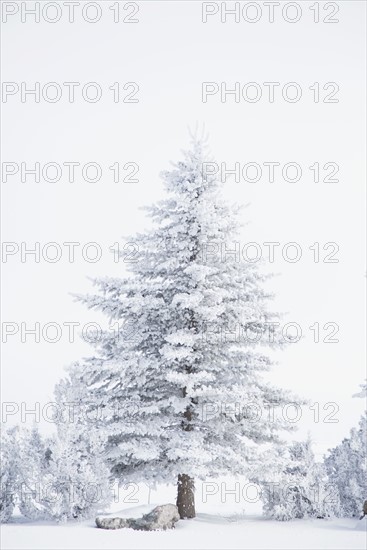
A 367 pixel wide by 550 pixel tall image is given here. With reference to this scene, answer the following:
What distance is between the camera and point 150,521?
12391 millimetres

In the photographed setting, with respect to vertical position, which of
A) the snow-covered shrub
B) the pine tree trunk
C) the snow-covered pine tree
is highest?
the snow-covered pine tree

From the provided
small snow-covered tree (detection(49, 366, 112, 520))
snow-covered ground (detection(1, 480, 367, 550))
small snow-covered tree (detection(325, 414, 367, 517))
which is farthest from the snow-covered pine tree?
small snow-covered tree (detection(325, 414, 367, 517))

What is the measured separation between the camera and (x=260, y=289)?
51.9 feet

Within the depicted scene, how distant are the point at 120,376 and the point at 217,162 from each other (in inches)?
284

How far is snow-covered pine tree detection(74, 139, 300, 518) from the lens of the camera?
14.3 m

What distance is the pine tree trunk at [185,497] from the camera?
48.0 ft

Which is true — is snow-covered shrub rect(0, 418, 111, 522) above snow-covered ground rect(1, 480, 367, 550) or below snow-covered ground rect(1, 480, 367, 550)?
above

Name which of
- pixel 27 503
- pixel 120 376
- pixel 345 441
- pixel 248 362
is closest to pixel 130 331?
pixel 120 376

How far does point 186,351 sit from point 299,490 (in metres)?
5.31

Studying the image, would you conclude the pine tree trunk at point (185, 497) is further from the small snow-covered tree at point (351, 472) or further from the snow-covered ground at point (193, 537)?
the small snow-covered tree at point (351, 472)

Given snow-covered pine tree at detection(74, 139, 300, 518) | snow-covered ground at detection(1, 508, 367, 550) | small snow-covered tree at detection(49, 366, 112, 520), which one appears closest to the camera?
snow-covered ground at detection(1, 508, 367, 550)

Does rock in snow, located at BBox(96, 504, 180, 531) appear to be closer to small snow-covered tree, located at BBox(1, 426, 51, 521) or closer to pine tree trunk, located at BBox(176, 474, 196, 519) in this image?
pine tree trunk, located at BBox(176, 474, 196, 519)

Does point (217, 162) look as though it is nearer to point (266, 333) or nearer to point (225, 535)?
point (266, 333)

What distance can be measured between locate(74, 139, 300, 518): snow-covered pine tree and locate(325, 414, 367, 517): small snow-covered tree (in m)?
2.23
